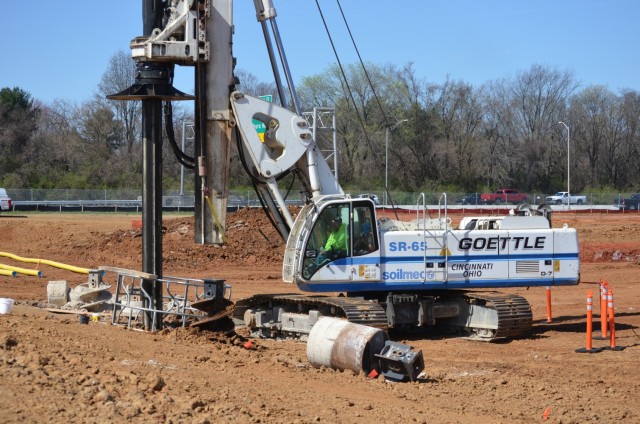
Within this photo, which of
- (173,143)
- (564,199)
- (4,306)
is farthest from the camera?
(564,199)

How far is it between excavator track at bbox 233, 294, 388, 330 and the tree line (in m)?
50.6

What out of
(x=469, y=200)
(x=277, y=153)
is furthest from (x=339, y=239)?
(x=469, y=200)

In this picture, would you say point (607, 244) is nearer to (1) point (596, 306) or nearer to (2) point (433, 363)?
(1) point (596, 306)

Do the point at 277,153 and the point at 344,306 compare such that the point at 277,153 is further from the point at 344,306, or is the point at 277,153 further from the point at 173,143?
the point at 344,306

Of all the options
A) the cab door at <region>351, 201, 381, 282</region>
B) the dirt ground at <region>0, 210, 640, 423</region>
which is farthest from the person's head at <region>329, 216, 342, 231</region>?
the dirt ground at <region>0, 210, 640, 423</region>

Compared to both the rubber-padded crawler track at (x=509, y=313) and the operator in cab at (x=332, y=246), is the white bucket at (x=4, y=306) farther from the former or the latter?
the rubber-padded crawler track at (x=509, y=313)

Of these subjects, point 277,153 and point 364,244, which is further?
point 277,153

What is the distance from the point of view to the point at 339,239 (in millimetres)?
15922

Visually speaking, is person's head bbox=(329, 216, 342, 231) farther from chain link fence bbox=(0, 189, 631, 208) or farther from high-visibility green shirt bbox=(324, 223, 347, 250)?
chain link fence bbox=(0, 189, 631, 208)

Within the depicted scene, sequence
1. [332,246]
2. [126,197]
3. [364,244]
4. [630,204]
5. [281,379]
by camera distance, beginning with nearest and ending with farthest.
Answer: [281,379] < [332,246] < [364,244] < [126,197] < [630,204]

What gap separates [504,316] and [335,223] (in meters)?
3.41

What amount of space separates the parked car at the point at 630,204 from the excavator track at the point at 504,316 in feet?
162

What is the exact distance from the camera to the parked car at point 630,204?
2542 inches

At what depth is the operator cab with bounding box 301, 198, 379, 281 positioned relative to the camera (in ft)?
51.5
